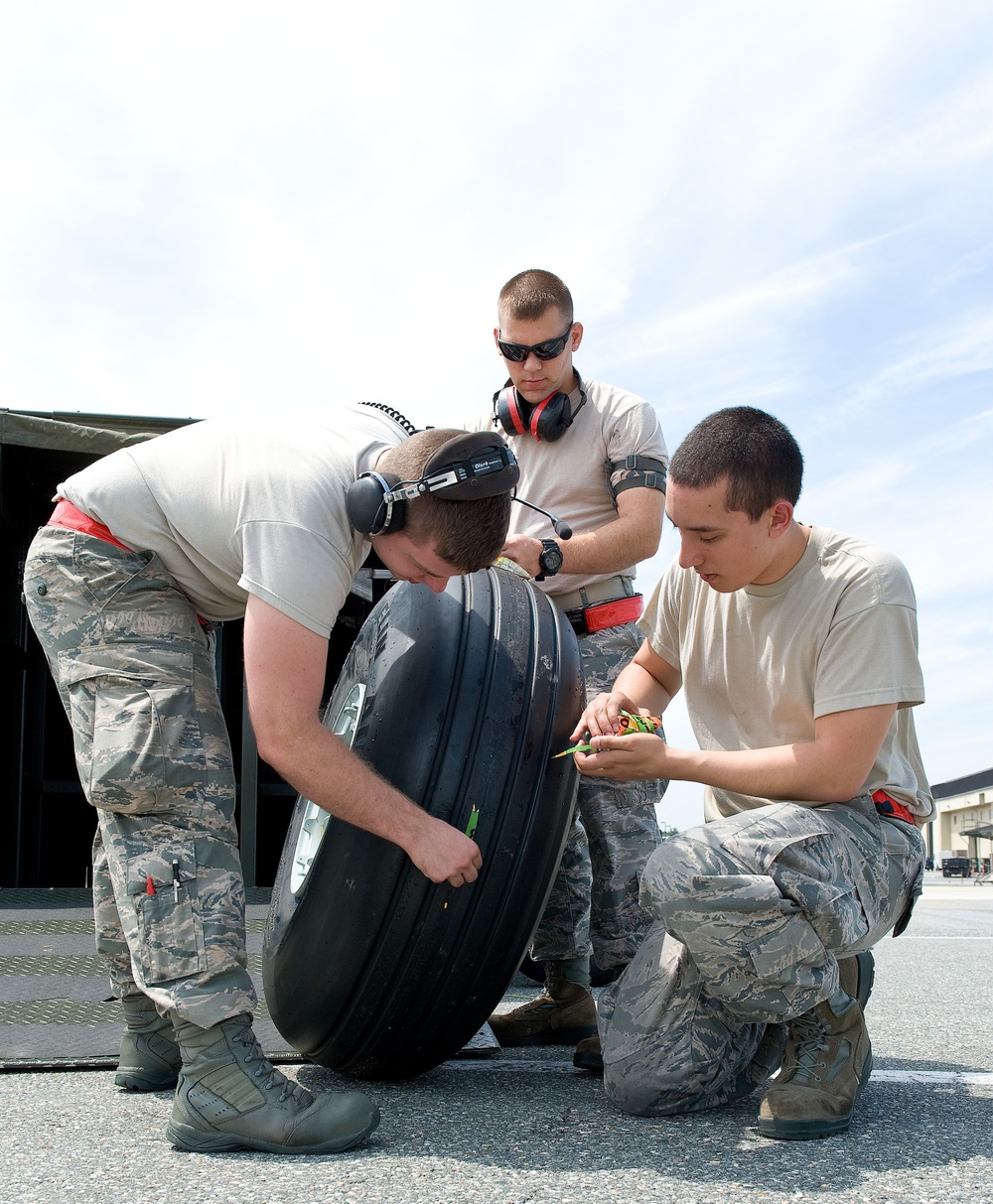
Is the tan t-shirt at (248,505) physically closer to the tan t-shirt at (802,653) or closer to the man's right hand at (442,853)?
the man's right hand at (442,853)

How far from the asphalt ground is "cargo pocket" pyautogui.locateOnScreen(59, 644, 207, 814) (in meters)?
0.65

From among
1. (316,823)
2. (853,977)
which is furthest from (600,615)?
(853,977)

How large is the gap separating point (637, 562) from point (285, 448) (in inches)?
47.6

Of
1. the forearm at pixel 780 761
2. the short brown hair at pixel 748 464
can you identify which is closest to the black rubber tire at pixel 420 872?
the forearm at pixel 780 761

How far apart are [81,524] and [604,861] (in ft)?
5.10

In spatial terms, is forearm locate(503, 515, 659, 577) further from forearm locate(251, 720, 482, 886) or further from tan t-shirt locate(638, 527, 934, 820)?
forearm locate(251, 720, 482, 886)

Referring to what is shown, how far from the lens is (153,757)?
7.04 ft

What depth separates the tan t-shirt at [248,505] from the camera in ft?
6.61

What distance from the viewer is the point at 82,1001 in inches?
122

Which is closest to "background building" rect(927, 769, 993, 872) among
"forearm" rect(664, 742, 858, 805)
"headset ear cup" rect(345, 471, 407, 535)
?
"forearm" rect(664, 742, 858, 805)

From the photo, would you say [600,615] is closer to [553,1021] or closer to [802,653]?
[802,653]

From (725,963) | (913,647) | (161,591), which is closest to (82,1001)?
(161,591)

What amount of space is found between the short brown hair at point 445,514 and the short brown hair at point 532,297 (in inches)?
41.0

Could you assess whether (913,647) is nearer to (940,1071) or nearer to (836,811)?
(836,811)
